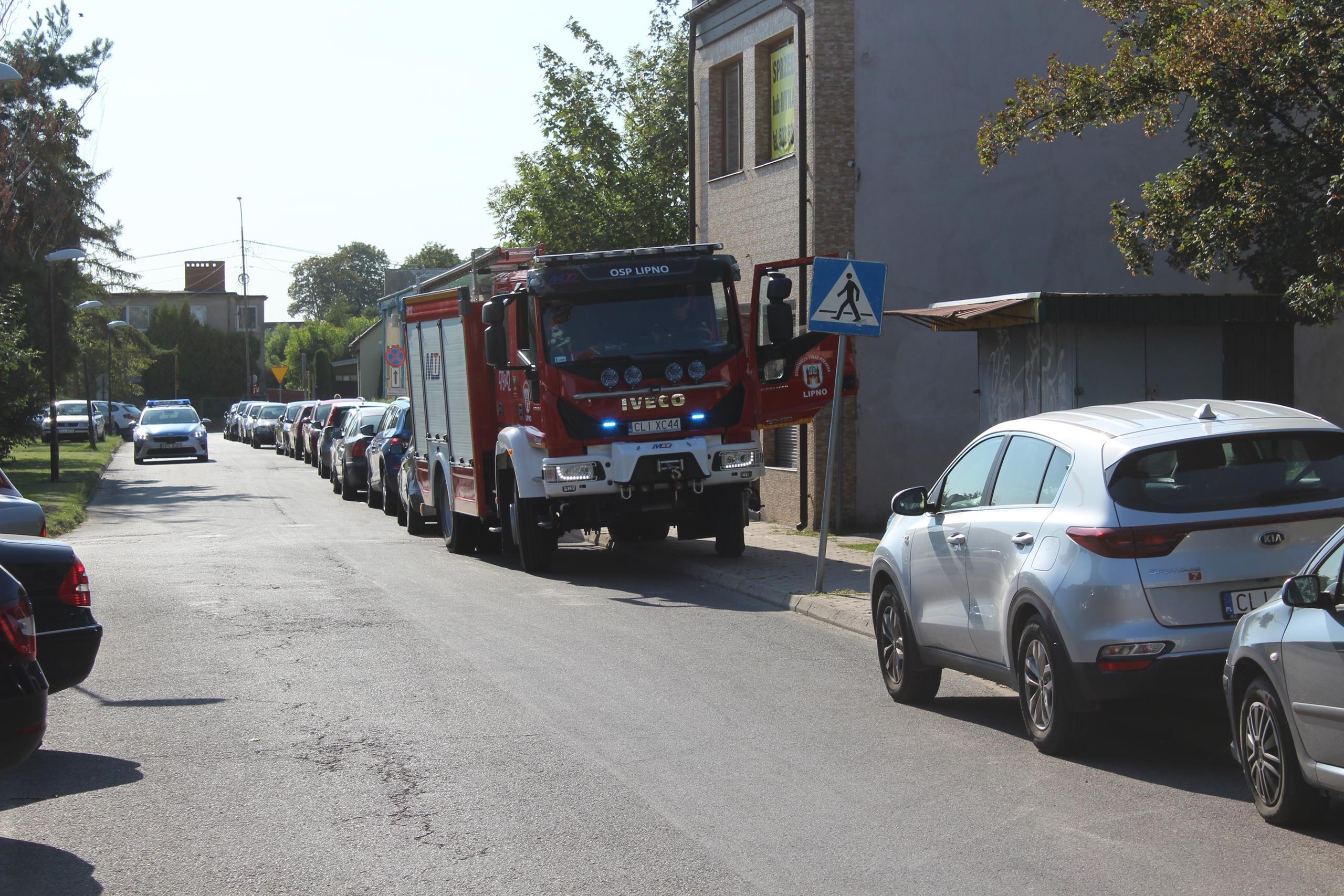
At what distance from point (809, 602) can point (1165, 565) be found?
6411 millimetres

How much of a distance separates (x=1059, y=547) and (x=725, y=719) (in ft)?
7.52

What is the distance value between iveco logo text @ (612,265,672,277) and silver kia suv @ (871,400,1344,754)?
318 inches

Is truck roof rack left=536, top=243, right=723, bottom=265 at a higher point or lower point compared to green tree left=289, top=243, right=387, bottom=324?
lower

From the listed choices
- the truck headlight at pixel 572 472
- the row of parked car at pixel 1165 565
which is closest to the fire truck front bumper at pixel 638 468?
the truck headlight at pixel 572 472

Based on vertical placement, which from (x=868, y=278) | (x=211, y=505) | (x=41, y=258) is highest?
(x=41, y=258)

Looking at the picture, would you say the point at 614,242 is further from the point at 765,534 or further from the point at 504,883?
the point at 504,883

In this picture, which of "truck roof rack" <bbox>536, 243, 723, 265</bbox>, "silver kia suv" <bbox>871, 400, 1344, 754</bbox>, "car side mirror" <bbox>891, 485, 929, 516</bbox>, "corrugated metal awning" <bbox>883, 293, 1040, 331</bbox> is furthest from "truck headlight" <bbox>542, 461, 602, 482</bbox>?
"silver kia suv" <bbox>871, 400, 1344, 754</bbox>

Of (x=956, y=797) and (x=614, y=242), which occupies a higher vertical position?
(x=614, y=242)

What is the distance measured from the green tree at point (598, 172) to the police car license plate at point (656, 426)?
20.2m

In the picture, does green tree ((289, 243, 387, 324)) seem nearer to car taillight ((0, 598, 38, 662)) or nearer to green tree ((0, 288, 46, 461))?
green tree ((0, 288, 46, 461))

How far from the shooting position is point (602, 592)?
14609 mm

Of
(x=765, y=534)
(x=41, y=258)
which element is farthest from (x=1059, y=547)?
(x=41, y=258)

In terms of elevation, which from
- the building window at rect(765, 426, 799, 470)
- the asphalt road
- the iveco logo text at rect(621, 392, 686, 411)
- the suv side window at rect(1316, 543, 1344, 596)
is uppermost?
the iveco logo text at rect(621, 392, 686, 411)

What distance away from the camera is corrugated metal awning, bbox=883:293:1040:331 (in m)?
14.1
